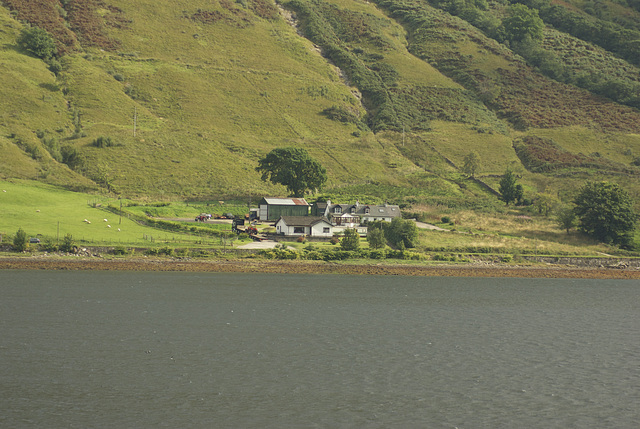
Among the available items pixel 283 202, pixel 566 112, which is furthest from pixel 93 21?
pixel 566 112

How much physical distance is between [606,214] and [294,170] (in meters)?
54.0

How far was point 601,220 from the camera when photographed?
290 ft

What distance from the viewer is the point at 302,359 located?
102 ft

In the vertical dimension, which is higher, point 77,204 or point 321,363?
point 77,204

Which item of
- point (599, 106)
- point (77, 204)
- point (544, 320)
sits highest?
point (599, 106)

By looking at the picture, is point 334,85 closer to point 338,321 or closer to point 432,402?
point 338,321

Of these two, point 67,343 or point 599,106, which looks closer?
point 67,343

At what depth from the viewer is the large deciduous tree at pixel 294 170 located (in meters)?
110

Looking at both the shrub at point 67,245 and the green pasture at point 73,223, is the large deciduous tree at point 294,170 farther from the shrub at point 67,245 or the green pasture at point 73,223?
the shrub at point 67,245

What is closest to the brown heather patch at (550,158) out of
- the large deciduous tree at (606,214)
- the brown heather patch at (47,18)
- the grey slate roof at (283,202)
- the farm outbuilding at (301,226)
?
the large deciduous tree at (606,214)

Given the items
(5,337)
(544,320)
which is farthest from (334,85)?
(5,337)

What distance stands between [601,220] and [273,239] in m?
50.0

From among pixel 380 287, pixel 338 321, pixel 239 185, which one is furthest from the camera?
pixel 239 185

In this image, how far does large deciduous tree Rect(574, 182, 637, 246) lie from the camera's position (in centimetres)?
8812
